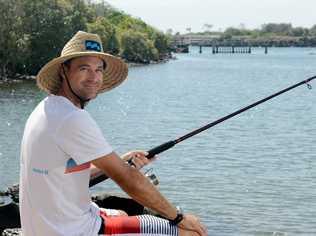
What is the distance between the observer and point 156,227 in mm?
4492

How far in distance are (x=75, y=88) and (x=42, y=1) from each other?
78432mm

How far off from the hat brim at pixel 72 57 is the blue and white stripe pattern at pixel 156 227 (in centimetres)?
114

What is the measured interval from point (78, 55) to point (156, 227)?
4.09 feet

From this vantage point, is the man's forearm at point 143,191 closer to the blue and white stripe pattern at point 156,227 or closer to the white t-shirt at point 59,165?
the blue and white stripe pattern at point 156,227

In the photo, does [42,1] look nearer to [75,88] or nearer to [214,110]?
[214,110]

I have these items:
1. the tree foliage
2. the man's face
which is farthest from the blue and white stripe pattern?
the tree foliage

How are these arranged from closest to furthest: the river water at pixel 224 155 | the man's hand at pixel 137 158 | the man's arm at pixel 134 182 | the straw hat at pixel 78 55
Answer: the man's arm at pixel 134 182 → the straw hat at pixel 78 55 → the man's hand at pixel 137 158 → the river water at pixel 224 155

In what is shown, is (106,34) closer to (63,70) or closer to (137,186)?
(63,70)

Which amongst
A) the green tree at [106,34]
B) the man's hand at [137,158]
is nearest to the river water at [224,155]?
the man's hand at [137,158]

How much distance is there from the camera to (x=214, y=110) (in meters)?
48.7

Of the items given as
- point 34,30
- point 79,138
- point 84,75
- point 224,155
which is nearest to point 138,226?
point 79,138

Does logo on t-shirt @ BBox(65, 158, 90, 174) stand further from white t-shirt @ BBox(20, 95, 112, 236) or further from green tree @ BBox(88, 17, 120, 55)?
green tree @ BBox(88, 17, 120, 55)

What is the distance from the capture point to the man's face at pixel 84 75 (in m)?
4.61

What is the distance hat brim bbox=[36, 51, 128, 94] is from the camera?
15.1 feet
